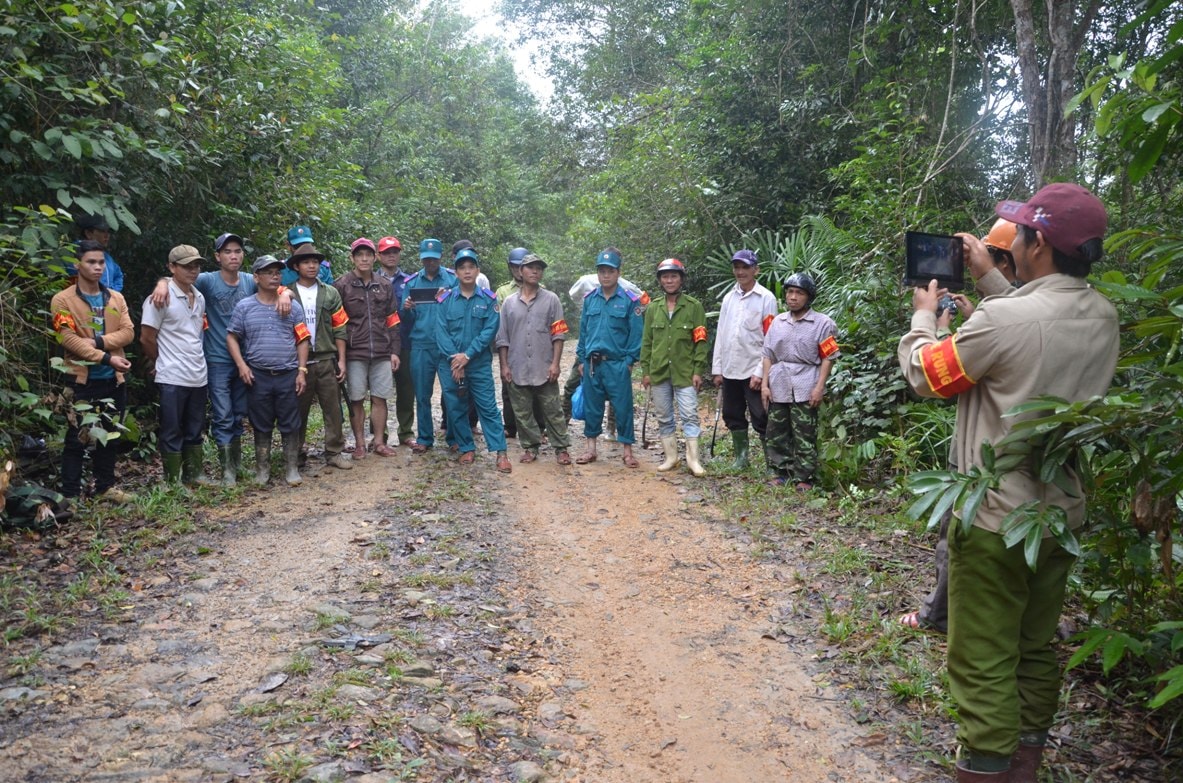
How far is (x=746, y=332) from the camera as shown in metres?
8.08

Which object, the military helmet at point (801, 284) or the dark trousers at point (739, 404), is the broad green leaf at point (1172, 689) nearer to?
the military helmet at point (801, 284)

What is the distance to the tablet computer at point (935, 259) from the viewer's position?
349 cm

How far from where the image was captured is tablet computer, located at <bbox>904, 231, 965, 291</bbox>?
3.49 metres

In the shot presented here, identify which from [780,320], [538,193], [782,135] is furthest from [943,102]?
[538,193]

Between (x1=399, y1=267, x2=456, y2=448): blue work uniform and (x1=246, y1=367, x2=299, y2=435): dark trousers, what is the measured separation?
1.66 meters

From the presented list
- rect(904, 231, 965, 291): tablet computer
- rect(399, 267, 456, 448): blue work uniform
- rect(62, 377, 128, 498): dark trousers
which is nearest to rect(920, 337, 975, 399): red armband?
rect(904, 231, 965, 291): tablet computer

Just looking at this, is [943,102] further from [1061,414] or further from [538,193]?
[538,193]

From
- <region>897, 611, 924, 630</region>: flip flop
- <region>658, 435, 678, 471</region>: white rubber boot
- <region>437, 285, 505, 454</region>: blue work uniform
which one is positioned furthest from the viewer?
<region>437, 285, 505, 454</region>: blue work uniform

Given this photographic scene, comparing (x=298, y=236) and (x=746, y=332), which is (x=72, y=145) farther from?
(x=746, y=332)

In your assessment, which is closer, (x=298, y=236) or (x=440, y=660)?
(x=440, y=660)

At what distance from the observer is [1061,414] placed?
269cm

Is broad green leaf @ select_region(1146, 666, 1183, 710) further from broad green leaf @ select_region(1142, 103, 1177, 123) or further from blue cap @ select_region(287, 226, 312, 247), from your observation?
blue cap @ select_region(287, 226, 312, 247)

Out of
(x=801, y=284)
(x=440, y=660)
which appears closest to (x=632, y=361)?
(x=801, y=284)

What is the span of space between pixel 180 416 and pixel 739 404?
16.7ft
